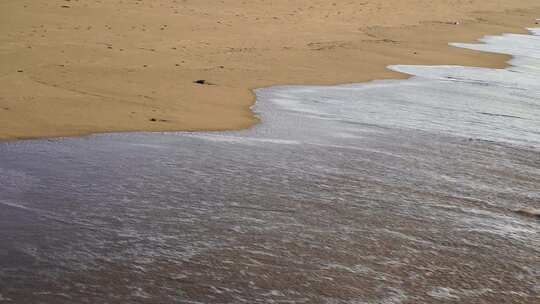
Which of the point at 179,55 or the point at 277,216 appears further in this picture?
the point at 179,55

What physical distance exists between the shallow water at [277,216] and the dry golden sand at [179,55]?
32.5 inches

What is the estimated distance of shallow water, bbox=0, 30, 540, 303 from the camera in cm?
401

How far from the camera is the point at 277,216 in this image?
16.7 feet

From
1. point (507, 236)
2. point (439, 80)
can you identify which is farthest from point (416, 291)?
point (439, 80)

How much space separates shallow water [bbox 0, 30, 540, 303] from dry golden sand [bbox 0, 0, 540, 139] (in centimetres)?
83

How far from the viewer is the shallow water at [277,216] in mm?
4012

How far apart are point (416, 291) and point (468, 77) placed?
9410mm

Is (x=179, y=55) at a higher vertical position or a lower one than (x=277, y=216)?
higher

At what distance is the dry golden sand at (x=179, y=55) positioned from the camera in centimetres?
802

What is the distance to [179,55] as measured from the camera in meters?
12.4

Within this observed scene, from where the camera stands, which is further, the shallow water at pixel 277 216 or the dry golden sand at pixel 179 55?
the dry golden sand at pixel 179 55

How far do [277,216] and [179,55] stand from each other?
25.1 ft

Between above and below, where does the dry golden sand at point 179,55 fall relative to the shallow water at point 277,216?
above

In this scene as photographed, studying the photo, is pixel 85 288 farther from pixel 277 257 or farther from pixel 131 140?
pixel 131 140
